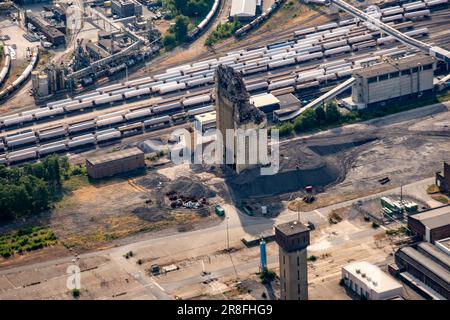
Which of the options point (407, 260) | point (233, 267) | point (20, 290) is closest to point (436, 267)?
point (407, 260)

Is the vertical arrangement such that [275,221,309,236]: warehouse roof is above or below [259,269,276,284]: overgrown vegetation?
above

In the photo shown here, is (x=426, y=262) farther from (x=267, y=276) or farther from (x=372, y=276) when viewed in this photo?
(x=267, y=276)

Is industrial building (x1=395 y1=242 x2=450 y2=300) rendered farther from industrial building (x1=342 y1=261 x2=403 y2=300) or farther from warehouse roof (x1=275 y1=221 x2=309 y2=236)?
warehouse roof (x1=275 y1=221 x2=309 y2=236)

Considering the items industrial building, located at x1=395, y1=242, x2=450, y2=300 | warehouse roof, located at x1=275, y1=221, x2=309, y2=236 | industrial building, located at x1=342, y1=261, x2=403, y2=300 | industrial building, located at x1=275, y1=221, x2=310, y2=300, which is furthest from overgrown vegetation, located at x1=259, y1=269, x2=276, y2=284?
industrial building, located at x1=395, y1=242, x2=450, y2=300

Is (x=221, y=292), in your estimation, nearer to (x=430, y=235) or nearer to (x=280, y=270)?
(x=280, y=270)

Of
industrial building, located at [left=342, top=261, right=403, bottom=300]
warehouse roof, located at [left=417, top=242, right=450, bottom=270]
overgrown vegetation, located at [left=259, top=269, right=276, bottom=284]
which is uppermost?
warehouse roof, located at [left=417, top=242, right=450, bottom=270]

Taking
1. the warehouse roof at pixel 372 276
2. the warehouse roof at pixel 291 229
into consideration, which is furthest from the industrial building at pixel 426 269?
the warehouse roof at pixel 291 229

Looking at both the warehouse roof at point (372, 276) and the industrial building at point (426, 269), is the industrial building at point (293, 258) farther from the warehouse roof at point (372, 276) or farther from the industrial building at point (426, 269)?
the industrial building at point (426, 269)
